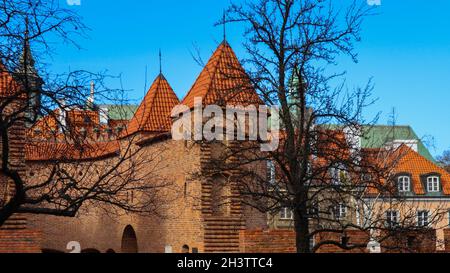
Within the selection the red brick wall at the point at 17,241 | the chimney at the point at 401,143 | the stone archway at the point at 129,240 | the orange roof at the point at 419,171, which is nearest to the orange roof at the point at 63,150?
the red brick wall at the point at 17,241

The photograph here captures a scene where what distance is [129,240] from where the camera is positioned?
32.6 metres

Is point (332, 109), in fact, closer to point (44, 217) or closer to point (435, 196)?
point (44, 217)

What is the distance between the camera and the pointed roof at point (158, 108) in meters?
29.2

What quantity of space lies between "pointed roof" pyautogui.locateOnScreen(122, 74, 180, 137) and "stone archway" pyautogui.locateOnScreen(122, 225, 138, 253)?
4696 millimetres

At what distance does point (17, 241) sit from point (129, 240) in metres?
18.0

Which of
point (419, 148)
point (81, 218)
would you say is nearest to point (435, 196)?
point (419, 148)

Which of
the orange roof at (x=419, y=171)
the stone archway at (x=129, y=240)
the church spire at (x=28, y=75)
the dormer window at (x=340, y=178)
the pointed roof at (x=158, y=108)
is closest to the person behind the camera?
the church spire at (x=28, y=75)

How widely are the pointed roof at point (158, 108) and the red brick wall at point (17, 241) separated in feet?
44.7

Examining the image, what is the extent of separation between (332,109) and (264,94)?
4.54 feet

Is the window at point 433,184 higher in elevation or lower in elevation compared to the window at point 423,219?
higher

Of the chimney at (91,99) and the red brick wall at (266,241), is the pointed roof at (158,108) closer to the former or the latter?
the red brick wall at (266,241)

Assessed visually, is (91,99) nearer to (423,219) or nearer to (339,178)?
(339,178)

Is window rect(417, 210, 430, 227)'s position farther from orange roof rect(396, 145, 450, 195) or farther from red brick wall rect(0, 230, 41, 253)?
red brick wall rect(0, 230, 41, 253)

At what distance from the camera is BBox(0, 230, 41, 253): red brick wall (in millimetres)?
14613
